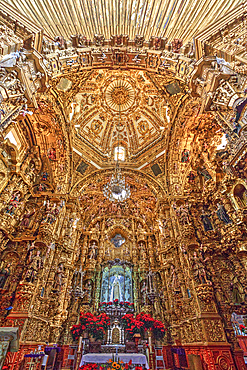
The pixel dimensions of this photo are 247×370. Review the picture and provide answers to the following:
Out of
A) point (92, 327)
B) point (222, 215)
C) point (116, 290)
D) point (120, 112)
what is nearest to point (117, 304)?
point (116, 290)

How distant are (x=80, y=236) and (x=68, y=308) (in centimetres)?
501

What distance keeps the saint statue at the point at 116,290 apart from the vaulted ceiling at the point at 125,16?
14.6 meters

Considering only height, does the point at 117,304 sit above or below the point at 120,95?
below

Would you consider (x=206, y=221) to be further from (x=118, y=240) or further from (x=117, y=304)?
(x=118, y=240)

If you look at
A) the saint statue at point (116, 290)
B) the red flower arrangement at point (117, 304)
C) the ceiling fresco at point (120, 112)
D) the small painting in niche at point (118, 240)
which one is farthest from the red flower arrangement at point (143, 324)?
the ceiling fresco at point (120, 112)

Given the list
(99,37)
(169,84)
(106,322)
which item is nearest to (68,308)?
(106,322)

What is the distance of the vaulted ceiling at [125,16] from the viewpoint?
7902mm

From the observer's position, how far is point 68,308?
1212 centimetres

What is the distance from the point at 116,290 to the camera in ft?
45.3

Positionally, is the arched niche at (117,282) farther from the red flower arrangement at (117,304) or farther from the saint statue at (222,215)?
the saint statue at (222,215)

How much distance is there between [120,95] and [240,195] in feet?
37.0

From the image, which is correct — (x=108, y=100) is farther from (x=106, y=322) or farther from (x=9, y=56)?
(x=106, y=322)

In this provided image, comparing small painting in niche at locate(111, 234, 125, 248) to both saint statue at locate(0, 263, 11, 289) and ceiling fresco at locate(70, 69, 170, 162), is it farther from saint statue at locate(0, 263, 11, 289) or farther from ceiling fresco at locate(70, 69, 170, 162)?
saint statue at locate(0, 263, 11, 289)

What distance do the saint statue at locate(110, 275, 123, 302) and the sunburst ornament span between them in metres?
13.0
